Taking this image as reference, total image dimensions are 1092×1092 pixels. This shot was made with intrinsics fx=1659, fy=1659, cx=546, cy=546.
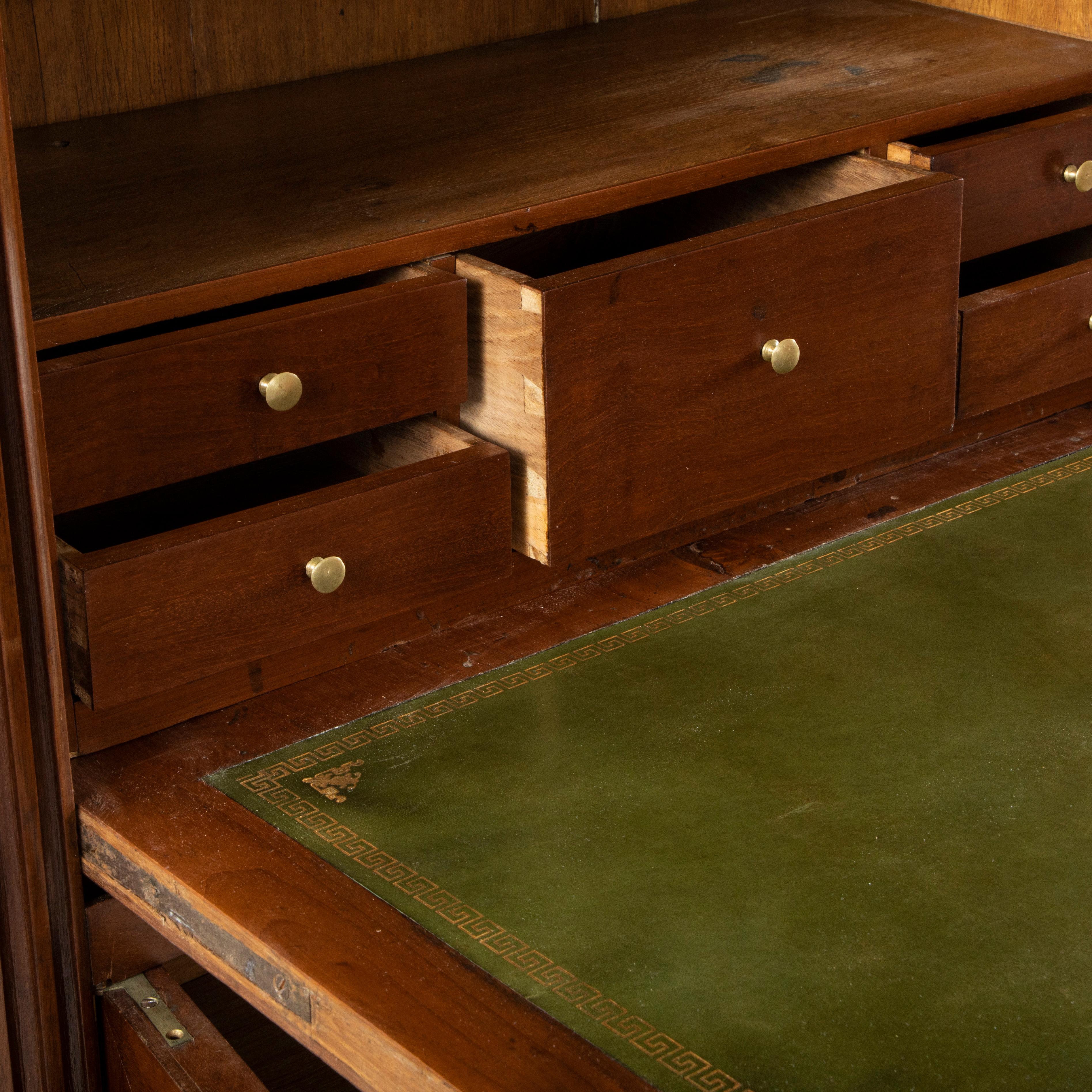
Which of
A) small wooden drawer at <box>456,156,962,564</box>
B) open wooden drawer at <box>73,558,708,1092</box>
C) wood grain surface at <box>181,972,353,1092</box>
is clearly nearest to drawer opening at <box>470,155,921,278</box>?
small wooden drawer at <box>456,156,962,564</box>

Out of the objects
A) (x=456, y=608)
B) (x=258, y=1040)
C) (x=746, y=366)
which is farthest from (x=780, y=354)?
(x=258, y=1040)

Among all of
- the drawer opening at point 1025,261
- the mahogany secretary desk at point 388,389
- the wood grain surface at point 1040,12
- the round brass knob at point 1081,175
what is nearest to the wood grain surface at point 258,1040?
the mahogany secretary desk at point 388,389

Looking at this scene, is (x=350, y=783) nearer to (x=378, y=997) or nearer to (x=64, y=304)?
(x=378, y=997)

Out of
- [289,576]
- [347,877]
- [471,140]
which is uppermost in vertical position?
[471,140]

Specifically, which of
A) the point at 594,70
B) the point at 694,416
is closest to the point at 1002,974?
the point at 694,416

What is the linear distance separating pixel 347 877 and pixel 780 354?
1.97 feet

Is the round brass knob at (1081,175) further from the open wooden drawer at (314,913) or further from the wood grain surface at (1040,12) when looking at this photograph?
the open wooden drawer at (314,913)

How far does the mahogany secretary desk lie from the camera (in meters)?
1.09

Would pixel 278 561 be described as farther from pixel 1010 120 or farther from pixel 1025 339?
pixel 1010 120

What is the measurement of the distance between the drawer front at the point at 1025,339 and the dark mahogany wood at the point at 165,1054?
2.96 feet

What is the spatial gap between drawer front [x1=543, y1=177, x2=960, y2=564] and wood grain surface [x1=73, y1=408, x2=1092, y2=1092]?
0.24 feet

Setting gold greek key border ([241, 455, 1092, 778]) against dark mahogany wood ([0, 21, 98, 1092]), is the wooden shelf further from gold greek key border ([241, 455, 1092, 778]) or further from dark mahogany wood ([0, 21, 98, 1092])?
gold greek key border ([241, 455, 1092, 778])

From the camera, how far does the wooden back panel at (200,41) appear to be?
164 centimetres

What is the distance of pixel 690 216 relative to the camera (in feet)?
5.55
